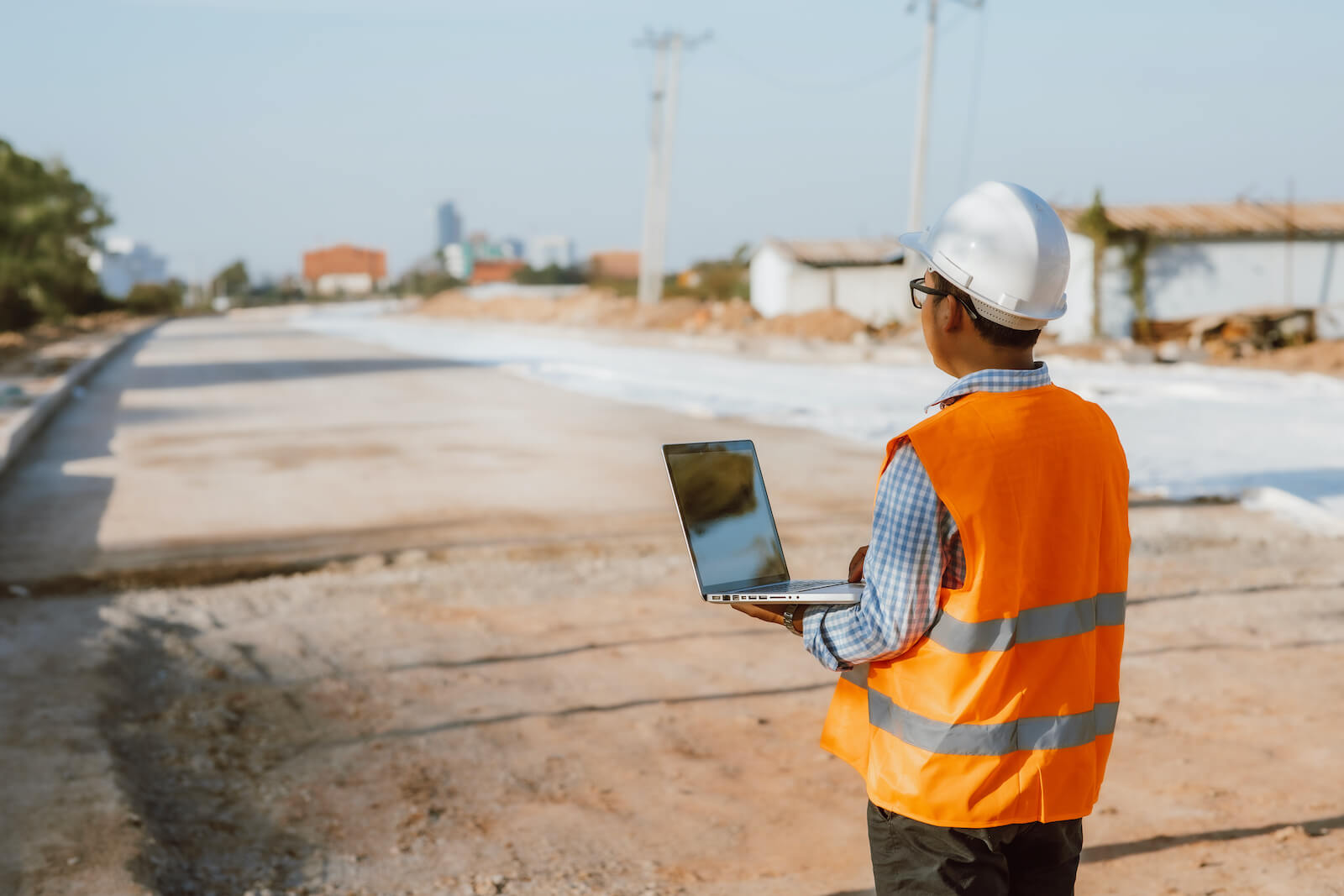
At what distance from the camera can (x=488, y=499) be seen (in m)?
10.1

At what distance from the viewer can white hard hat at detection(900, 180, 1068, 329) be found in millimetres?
1938

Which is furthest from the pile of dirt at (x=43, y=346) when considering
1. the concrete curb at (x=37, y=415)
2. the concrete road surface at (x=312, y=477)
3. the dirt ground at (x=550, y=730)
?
the dirt ground at (x=550, y=730)

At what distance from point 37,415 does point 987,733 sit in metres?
16.2

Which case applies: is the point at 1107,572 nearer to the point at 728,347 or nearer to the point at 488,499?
the point at 488,499

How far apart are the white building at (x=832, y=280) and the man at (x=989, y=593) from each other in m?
38.4

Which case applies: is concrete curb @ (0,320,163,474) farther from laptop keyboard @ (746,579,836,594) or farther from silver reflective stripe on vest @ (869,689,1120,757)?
silver reflective stripe on vest @ (869,689,1120,757)

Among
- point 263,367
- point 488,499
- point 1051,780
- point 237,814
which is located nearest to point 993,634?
point 1051,780

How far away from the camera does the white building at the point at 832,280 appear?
43.7 m

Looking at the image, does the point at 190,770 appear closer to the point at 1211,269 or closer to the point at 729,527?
the point at 729,527

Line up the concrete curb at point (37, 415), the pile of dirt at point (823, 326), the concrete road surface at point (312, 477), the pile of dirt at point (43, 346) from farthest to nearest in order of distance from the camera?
the pile of dirt at point (823, 326) → the pile of dirt at point (43, 346) → the concrete curb at point (37, 415) → the concrete road surface at point (312, 477)

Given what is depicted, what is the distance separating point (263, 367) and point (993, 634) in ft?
90.5

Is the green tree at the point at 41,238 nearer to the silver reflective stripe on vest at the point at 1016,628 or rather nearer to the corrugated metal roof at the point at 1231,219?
the corrugated metal roof at the point at 1231,219

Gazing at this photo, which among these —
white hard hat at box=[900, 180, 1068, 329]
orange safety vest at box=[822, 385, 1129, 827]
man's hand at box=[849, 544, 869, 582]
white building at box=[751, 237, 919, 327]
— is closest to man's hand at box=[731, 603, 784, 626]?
man's hand at box=[849, 544, 869, 582]

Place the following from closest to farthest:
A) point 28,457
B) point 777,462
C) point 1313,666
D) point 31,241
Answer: point 1313,666
point 777,462
point 28,457
point 31,241
